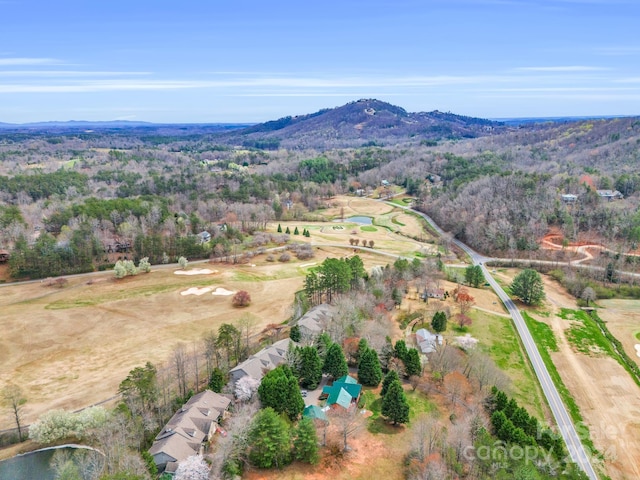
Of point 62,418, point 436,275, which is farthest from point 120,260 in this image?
point 436,275

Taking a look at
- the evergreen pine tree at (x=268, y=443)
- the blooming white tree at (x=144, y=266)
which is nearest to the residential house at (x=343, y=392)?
the evergreen pine tree at (x=268, y=443)

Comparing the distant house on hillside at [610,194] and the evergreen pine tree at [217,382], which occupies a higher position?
the distant house on hillside at [610,194]

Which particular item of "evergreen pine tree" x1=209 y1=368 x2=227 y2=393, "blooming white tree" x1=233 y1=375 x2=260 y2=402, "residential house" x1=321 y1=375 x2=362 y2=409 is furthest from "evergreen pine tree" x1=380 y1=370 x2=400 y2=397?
"evergreen pine tree" x1=209 y1=368 x2=227 y2=393

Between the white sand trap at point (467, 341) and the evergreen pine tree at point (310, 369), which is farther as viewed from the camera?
the white sand trap at point (467, 341)

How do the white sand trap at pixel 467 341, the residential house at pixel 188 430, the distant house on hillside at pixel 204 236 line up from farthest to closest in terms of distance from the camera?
the distant house on hillside at pixel 204 236 < the white sand trap at pixel 467 341 < the residential house at pixel 188 430

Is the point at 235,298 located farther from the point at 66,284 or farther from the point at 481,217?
the point at 481,217

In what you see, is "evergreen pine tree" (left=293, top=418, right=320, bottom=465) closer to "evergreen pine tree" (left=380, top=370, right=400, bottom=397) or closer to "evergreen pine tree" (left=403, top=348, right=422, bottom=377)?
"evergreen pine tree" (left=380, top=370, right=400, bottom=397)

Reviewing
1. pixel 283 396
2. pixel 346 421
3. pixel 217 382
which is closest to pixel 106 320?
pixel 217 382

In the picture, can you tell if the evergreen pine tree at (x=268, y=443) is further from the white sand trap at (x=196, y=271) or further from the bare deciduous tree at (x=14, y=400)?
the white sand trap at (x=196, y=271)

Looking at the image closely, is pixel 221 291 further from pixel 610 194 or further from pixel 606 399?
pixel 610 194
